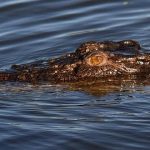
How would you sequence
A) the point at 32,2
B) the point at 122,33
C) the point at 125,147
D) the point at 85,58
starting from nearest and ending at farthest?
the point at 125,147 < the point at 85,58 < the point at 122,33 < the point at 32,2

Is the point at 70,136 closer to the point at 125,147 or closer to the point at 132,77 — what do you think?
the point at 125,147

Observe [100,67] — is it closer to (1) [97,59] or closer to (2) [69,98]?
(1) [97,59]

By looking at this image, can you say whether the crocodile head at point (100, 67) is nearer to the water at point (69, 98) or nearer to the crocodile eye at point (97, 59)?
the crocodile eye at point (97, 59)

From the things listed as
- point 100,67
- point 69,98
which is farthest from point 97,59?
point 69,98

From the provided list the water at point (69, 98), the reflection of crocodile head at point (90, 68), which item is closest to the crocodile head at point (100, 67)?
the reflection of crocodile head at point (90, 68)

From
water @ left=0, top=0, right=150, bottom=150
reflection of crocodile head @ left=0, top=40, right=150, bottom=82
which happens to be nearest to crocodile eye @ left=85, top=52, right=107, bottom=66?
reflection of crocodile head @ left=0, top=40, right=150, bottom=82

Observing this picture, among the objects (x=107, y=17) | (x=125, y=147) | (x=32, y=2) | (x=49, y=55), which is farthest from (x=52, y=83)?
(x=32, y=2)
